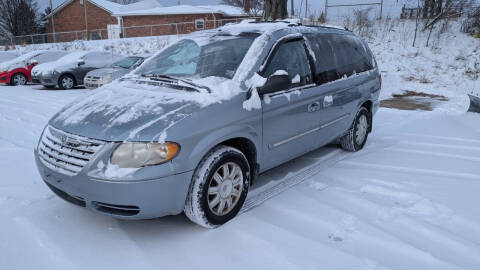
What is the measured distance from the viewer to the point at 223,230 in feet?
10.2

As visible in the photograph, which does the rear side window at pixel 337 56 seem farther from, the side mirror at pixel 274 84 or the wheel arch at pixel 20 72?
the wheel arch at pixel 20 72

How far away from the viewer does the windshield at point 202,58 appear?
364 cm

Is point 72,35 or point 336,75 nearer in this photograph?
point 336,75

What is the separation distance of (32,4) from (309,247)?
148 feet

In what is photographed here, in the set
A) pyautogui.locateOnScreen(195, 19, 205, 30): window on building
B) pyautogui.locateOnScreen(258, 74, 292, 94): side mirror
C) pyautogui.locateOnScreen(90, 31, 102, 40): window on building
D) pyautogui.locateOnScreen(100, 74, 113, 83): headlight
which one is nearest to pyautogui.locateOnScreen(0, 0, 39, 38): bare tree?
pyautogui.locateOnScreen(90, 31, 102, 40): window on building

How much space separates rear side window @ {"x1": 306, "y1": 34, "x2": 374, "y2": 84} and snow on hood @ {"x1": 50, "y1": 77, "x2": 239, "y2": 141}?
4.74ft

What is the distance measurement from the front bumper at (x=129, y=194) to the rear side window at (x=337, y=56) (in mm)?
2241

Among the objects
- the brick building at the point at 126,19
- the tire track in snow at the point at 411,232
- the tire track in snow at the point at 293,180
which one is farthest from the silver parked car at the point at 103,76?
the brick building at the point at 126,19

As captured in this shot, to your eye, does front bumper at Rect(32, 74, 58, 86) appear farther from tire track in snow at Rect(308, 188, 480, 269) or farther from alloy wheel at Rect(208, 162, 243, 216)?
tire track in snow at Rect(308, 188, 480, 269)

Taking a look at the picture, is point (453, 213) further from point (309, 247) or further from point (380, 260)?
point (309, 247)

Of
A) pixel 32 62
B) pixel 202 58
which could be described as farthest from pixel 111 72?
pixel 202 58

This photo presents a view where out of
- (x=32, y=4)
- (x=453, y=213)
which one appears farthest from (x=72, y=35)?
(x=453, y=213)

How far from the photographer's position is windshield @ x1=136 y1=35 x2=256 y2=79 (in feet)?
11.9

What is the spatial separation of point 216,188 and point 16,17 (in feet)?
140
